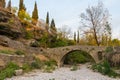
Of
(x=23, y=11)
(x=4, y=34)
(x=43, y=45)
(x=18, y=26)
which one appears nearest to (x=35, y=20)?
(x=23, y=11)

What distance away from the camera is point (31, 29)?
173 ft

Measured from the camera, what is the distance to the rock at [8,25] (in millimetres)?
42106

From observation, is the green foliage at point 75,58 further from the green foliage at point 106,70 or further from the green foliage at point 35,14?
the green foliage at point 106,70

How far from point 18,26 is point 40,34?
841 centimetres

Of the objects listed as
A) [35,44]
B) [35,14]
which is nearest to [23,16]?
[35,14]

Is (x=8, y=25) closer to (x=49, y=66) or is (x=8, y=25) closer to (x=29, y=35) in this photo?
(x=29, y=35)

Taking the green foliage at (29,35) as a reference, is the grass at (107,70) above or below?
below

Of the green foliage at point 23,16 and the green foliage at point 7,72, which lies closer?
the green foliage at point 7,72

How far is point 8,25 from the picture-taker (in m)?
42.6

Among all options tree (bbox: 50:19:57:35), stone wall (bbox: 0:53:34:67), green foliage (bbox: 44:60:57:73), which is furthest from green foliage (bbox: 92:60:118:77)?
tree (bbox: 50:19:57:35)

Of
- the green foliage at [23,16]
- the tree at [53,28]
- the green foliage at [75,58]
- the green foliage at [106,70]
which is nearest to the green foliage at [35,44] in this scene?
the green foliage at [23,16]

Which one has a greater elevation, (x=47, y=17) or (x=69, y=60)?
(x=47, y=17)

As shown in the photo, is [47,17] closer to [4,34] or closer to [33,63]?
[4,34]

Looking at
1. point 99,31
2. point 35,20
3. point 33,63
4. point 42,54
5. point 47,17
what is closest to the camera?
point 33,63
